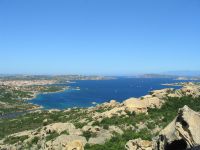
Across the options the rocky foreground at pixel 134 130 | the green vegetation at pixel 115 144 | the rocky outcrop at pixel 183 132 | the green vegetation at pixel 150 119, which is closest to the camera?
the rocky outcrop at pixel 183 132

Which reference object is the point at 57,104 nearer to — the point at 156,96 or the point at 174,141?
the point at 156,96

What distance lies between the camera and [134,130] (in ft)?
136

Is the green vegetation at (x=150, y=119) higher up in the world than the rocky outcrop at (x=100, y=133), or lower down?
higher up

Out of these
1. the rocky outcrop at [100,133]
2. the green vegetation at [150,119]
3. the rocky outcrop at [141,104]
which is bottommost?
the rocky outcrop at [100,133]

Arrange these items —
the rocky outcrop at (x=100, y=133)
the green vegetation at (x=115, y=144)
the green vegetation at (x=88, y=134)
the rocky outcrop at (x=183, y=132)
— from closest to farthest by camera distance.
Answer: the rocky outcrop at (x=183, y=132) < the green vegetation at (x=115, y=144) < the rocky outcrop at (x=100, y=133) < the green vegetation at (x=88, y=134)

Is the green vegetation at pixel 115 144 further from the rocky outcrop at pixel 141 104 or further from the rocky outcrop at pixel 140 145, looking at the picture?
the rocky outcrop at pixel 141 104

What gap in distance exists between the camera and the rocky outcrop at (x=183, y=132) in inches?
550

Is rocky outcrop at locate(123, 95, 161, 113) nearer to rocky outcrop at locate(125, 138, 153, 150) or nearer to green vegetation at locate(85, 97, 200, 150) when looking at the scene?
green vegetation at locate(85, 97, 200, 150)

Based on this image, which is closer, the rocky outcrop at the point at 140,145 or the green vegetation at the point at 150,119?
the rocky outcrop at the point at 140,145

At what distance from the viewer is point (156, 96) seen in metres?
60.2

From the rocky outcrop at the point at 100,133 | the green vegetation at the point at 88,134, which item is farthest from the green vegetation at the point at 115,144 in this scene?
the green vegetation at the point at 88,134

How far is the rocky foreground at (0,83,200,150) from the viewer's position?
14719 mm

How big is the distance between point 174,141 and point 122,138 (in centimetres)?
2095

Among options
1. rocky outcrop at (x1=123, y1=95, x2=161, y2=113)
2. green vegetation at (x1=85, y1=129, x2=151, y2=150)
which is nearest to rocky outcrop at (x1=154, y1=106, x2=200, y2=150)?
green vegetation at (x1=85, y1=129, x2=151, y2=150)
